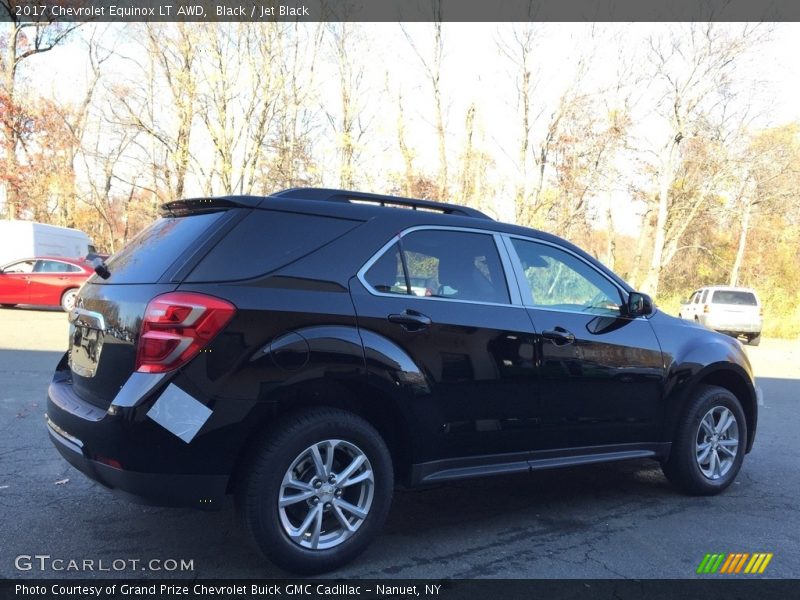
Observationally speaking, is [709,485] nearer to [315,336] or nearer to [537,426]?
[537,426]

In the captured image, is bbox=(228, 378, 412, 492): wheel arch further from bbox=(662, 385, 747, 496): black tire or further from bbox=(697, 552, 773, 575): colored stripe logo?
bbox=(662, 385, 747, 496): black tire

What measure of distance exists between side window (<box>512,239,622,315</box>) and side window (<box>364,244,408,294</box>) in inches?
36.4

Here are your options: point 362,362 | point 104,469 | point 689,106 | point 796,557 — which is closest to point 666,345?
point 796,557

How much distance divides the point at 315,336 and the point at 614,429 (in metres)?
2.21

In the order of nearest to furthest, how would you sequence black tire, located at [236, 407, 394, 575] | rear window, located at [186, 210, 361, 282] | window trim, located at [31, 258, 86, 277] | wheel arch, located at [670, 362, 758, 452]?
black tire, located at [236, 407, 394, 575] → rear window, located at [186, 210, 361, 282] → wheel arch, located at [670, 362, 758, 452] → window trim, located at [31, 258, 86, 277]

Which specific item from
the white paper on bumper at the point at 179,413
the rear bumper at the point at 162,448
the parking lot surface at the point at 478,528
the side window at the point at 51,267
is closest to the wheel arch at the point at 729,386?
the parking lot surface at the point at 478,528

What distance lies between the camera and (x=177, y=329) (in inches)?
113

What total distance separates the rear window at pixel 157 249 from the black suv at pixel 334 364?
14 millimetres

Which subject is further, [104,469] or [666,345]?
[666,345]

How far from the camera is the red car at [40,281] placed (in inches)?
706

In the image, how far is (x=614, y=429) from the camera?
4.23 m

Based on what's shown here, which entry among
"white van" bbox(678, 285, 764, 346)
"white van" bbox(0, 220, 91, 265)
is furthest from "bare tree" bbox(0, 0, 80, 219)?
"white van" bbox(678, 285, 764, 346)

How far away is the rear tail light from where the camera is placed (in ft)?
9.41
